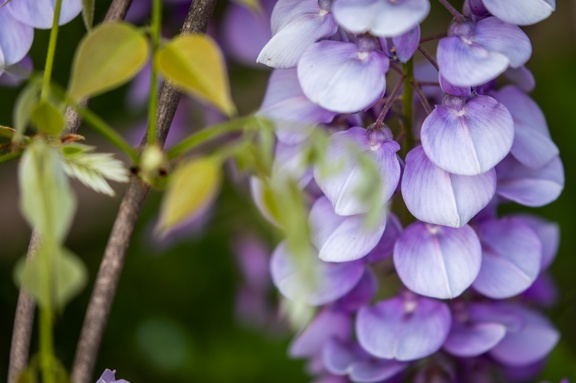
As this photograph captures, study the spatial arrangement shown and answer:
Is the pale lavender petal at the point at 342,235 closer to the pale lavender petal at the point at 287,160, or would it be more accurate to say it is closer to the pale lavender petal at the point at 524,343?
the pale lavender petal at the point at 287,160

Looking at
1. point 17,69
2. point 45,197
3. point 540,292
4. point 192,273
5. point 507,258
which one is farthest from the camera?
point 192,273

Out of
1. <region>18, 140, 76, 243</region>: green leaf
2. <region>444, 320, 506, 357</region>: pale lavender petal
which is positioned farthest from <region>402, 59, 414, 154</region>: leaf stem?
<region>18, 140, 76, 243</region>: green leaf

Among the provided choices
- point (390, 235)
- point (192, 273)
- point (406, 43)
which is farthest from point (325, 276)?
point (192, 273)

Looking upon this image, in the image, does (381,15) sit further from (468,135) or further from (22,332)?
(22,332)

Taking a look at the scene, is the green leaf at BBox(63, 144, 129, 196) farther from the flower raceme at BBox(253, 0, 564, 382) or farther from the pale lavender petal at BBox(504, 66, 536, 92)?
the pale lavender petal at BBox(504, 66, 536, 92)

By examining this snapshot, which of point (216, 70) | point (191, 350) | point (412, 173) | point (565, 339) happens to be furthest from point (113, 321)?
point (216, 70)

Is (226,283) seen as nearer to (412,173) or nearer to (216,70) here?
(412,173)
